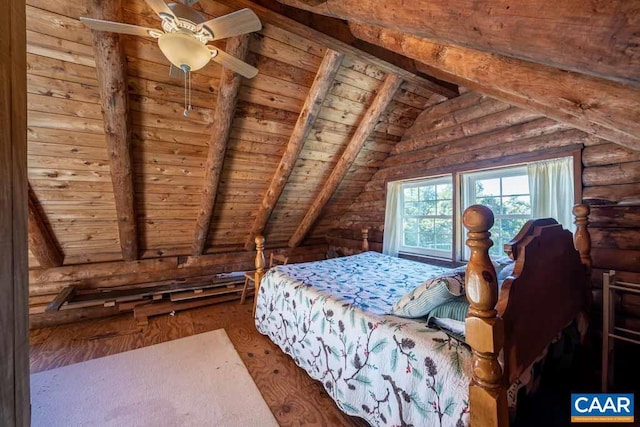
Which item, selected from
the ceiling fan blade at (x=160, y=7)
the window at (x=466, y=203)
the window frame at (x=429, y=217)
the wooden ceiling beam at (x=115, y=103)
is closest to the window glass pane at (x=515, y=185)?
the window at (x=466, y=203)

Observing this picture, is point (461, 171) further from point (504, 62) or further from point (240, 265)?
point (240, 265)

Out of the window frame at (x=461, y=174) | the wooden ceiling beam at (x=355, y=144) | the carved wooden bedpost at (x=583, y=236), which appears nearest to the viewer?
the carved wooden bedpost at (x=583, y=236)

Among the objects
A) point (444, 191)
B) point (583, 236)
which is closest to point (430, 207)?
point (444, 191)

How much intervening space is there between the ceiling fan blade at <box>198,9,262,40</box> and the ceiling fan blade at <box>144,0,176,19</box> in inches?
6.1

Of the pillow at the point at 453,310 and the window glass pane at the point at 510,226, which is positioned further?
the window glass pane at the point at 510,226

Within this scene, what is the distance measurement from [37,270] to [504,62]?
16.5 feet

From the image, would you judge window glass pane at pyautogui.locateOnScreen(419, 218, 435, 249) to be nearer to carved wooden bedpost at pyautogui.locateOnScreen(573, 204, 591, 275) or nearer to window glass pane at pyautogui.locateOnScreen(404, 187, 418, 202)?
window glass pane at pyautogui.locateOnScreen(404, 187, 418, 202)

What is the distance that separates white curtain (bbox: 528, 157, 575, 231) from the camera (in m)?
2.33

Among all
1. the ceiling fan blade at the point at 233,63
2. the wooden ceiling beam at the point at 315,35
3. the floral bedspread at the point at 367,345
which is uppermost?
the wooden ceiling beam at the point at 315,35

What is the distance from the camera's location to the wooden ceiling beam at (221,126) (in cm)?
214

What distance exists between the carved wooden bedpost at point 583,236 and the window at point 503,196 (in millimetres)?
719

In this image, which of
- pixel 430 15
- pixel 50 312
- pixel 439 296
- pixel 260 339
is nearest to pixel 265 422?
pixel 260 339

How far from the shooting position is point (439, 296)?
1.34 meters

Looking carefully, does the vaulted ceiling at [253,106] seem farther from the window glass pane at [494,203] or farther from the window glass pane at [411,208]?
the window glass pane at [494,203]
